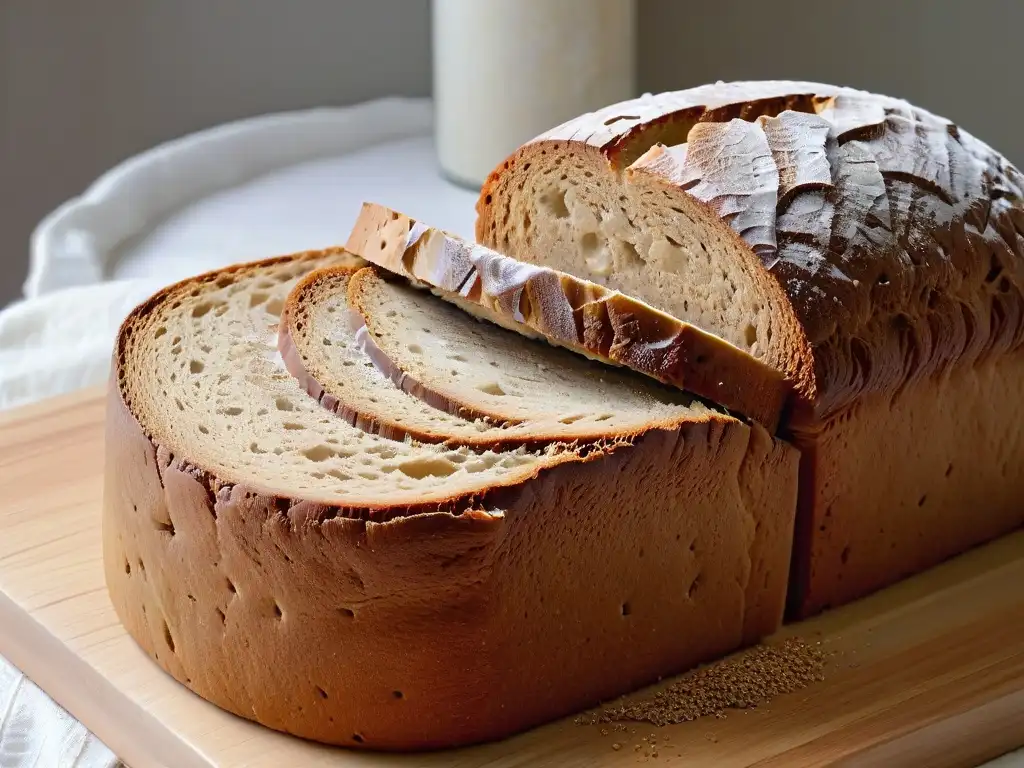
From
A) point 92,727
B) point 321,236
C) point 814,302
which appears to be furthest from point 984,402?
point 321,236

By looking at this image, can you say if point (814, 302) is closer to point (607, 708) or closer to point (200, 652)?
point (607, 708)

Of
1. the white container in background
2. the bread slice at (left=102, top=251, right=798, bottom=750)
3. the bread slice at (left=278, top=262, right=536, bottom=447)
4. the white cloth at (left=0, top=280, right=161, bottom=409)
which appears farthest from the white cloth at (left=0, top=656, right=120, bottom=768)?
the white container in background

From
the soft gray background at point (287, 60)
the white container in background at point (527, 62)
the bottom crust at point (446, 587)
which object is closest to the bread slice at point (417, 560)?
the bottom crust at point (446, 587)

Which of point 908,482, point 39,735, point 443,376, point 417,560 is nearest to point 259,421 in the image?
point 443,376

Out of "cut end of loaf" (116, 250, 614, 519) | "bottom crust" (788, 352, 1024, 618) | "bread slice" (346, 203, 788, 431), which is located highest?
"bread slice" (346, 203, 788, 431)

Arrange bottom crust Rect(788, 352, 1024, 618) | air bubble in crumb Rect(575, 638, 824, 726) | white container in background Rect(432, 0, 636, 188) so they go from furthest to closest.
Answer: white container in background Rect(432, 0, 636, 188), bottom crust Rect(788, 352, 1024, 618), air bubble in crumb Rect(575, 638, 824, 726)

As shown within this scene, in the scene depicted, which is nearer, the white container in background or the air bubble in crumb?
the air bubble in crumb

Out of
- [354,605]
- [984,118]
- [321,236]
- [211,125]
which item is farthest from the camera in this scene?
[211,125]

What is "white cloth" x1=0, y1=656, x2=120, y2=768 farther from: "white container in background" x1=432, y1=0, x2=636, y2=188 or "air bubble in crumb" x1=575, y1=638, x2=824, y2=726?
"white container in background" x1=432, y1=0, x2=636, y2=188

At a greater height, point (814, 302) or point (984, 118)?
point (814, 302)
